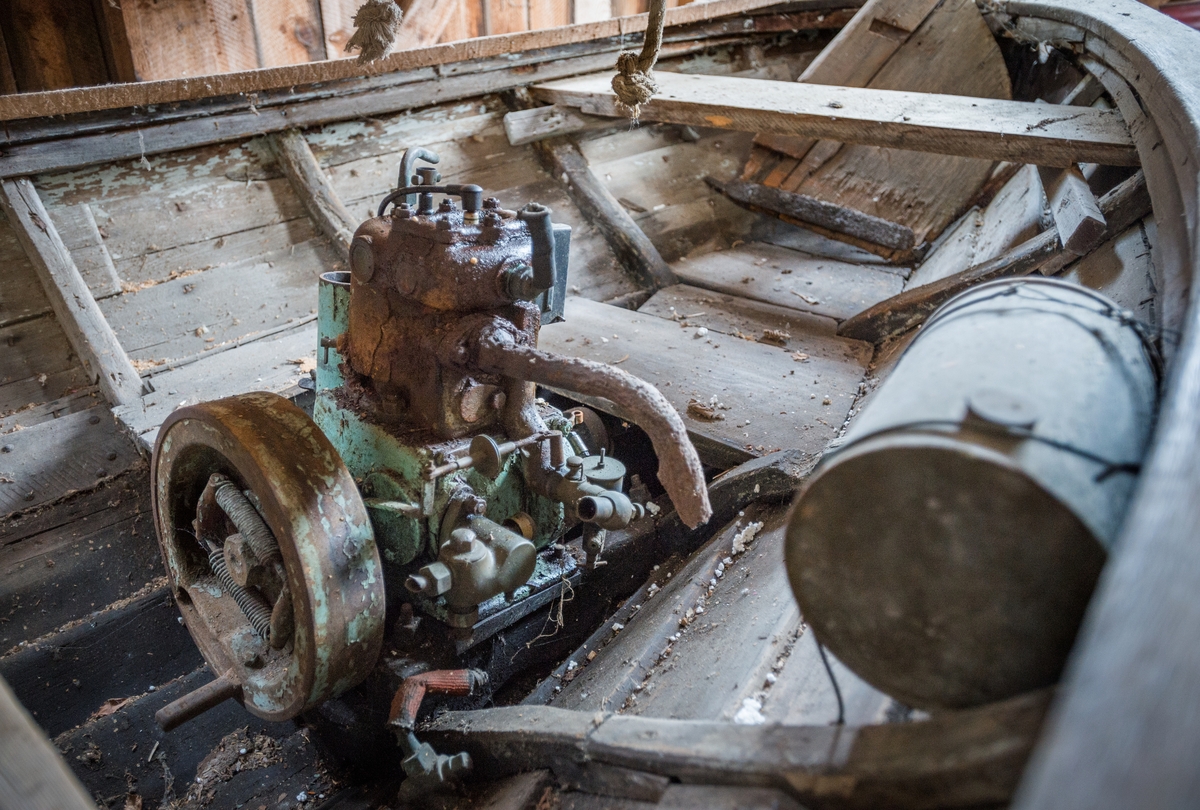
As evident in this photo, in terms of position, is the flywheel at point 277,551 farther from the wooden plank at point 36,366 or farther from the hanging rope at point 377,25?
the hanging rope at point 377,25

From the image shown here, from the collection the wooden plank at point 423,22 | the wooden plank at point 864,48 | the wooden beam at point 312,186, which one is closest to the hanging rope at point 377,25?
the wooden beam at point 312,186

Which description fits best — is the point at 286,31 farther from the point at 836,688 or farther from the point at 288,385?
the point at 836,688

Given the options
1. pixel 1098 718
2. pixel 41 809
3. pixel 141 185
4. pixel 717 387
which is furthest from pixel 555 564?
pixel 141 185

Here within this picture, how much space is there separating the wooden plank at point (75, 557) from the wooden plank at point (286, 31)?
2.74 meters

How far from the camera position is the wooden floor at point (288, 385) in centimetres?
157

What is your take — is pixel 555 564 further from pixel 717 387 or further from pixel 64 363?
pixel 64 363

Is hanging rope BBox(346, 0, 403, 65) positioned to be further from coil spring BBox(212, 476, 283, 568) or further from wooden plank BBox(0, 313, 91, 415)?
wooden plank BBox(0, 313, 91, 415)

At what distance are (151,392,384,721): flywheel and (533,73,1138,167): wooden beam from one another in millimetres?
1841

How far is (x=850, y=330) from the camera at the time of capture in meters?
2.81

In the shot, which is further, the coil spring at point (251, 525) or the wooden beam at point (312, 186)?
the wooden beam at point (312, 186)

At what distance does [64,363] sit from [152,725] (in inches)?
40.6

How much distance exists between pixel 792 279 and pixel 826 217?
1.39ft

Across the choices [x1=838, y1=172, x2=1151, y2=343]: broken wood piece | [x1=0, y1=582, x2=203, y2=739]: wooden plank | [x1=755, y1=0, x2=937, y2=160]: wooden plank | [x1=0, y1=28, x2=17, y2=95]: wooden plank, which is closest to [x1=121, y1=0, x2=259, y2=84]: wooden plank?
[x1=0, y1=28, x2=17, y2=95]: wooden plank

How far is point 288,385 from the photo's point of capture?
2291 millimetres
